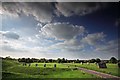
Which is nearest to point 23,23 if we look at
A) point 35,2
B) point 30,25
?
point 30,25

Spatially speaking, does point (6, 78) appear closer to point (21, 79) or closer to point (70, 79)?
point (21, 79)

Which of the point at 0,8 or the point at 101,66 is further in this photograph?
the point at 101,66

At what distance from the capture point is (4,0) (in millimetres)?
24797

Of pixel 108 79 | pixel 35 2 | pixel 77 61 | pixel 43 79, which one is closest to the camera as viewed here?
pixel 108 79

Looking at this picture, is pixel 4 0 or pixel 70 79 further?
pixel 4 0

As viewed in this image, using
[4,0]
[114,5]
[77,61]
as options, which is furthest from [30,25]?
[77,61]

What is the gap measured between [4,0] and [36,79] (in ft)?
37.7

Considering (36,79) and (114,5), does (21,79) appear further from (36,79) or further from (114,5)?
(114,5)

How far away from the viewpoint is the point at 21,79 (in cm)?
1920

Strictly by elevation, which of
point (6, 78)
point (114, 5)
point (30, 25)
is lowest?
point (6, 78)

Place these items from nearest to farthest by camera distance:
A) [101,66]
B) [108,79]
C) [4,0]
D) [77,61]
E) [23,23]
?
1. [108,79]
2. [4,0]
3. [23,23]
4. [101,66]
5. [77,61]

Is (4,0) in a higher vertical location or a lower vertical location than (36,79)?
higher

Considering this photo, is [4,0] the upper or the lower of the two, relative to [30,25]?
upper

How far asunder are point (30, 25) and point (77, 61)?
34040mm
